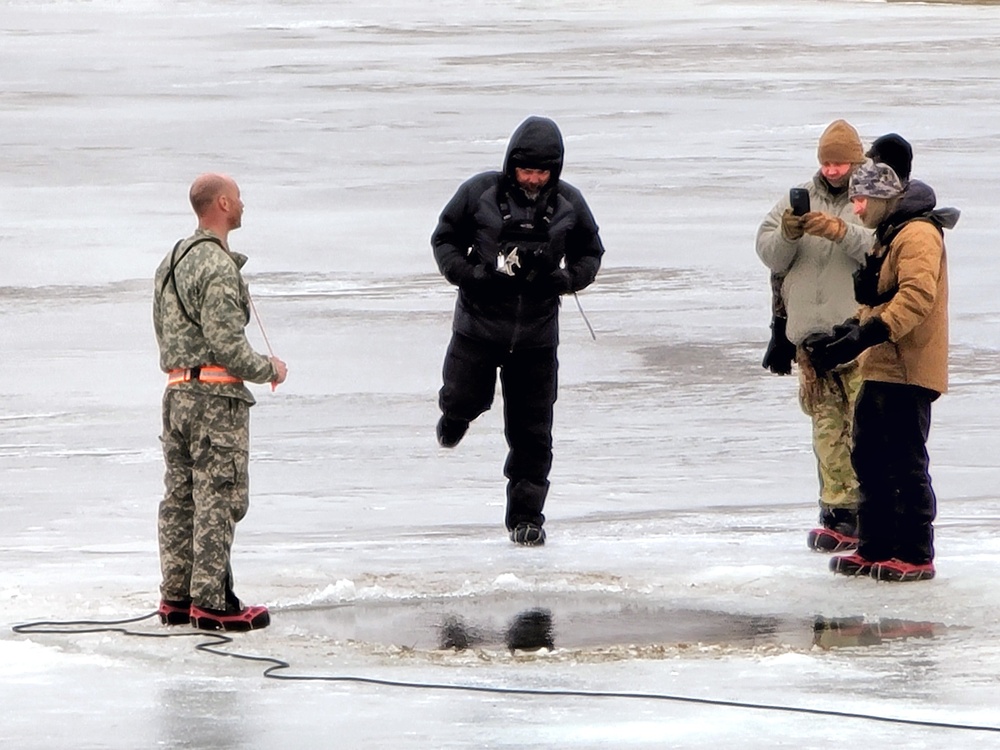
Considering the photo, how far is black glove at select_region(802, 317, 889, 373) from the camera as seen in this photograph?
7.73m

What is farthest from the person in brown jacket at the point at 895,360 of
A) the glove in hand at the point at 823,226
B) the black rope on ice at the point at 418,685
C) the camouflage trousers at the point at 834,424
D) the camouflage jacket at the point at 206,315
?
the camouflage jacket at the point at 206,315

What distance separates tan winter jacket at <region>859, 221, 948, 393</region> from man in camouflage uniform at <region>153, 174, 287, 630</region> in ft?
7.08

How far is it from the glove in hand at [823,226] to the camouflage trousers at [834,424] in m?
0.57

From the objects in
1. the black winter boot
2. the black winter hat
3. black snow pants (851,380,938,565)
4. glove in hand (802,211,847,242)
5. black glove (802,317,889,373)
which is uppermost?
the black winter hat

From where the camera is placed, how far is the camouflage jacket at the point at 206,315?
23.1 ft

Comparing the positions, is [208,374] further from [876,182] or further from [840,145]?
[840,145]

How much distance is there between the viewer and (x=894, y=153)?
804cm

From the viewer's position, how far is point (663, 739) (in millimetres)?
5965

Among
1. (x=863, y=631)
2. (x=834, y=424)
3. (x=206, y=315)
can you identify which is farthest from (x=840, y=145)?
(x=206, y=315)

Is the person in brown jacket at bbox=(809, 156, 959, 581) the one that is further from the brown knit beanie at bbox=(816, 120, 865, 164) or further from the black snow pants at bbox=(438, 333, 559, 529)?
the black snow pants at bbox=(438, 333, 559, 529)

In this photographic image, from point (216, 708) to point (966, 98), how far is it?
2184cm

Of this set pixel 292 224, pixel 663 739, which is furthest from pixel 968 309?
pixel 663 739

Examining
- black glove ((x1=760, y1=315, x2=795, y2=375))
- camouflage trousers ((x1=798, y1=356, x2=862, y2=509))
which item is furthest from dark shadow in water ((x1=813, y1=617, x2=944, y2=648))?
black glove ((x1=760, y1=315, x2=795, y2=375))

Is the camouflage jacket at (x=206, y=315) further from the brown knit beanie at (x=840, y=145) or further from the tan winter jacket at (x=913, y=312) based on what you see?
the brown knit beanie at (x=840, y=145)
